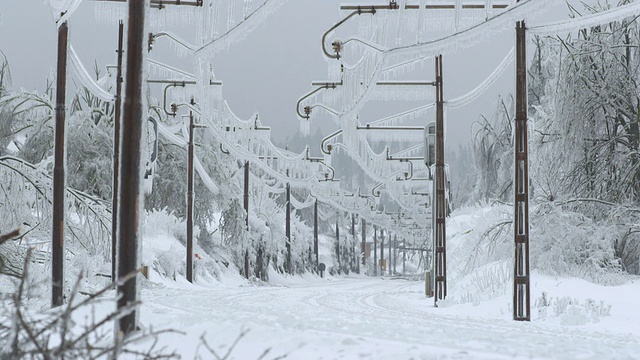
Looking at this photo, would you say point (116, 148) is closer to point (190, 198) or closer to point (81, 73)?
point (81, 73)

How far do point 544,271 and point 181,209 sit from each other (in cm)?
2612

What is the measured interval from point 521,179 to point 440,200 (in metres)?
6.66

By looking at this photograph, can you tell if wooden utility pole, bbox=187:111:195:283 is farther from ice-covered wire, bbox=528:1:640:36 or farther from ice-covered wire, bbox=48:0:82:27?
ice-covered wire, bbox=528:1:640:36

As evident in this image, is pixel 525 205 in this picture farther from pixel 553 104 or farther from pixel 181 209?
pixel 181 209

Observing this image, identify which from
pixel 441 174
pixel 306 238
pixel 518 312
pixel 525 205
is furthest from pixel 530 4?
pixel 306 238

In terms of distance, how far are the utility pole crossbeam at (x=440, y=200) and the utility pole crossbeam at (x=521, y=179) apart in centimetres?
639

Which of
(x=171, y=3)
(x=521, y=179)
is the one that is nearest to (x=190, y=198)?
(x=171, y=3)

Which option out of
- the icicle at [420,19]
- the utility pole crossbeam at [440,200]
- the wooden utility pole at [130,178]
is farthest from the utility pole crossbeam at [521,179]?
the wooden utility pole at [130,178]

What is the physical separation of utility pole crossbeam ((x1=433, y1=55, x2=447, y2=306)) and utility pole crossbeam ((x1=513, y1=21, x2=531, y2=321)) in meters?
6.39

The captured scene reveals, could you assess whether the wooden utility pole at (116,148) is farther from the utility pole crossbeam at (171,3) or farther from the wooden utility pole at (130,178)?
the wooden utility pole at (130,178)

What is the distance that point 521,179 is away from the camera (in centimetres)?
1521

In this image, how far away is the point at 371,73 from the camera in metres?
19.0

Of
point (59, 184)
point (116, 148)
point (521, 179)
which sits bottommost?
point (59, 184)

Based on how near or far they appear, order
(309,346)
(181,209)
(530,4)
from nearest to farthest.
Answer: (309,346) < (530,4) < (181,209)
